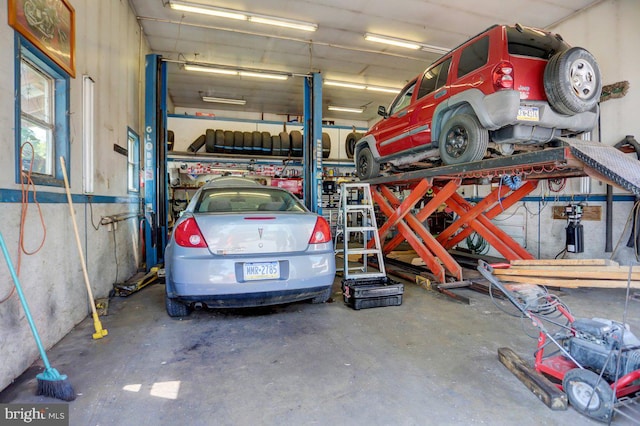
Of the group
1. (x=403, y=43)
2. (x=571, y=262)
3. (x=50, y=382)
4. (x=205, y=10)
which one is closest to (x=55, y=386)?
(x=50, y=382)

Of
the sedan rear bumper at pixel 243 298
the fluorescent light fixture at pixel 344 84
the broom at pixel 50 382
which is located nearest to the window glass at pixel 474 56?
the sedan rear bumper at pixel 243 298

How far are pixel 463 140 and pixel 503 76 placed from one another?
0.77 m

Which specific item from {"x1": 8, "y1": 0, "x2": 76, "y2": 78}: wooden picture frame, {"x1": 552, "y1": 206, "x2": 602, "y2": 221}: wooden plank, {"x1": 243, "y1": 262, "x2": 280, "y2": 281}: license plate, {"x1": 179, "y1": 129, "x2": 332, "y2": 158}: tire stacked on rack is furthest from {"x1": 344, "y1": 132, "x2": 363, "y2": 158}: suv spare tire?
{"x1": 243, "y1": 262, "x2": 280, "y2": 281}: license plate

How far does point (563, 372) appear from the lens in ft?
6.28

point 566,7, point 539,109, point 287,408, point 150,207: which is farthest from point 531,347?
point 566,7

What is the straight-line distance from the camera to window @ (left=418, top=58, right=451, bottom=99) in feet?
14.1

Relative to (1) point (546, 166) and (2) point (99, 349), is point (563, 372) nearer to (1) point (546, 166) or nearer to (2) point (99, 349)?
(1) point (546, 166)

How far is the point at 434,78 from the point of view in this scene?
179 inches

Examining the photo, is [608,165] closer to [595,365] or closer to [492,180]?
[595,365]

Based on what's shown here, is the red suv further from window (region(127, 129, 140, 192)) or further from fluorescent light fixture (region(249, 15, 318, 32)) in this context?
window (region(127, 129, 140, 192))

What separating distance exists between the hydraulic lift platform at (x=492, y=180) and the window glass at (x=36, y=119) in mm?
4031

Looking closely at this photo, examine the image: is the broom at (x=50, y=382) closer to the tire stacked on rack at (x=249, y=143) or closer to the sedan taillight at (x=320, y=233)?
the sedan taillight at (x=320, y=233)

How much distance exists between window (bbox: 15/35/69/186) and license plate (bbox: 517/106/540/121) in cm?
420

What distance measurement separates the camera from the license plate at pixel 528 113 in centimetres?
329
